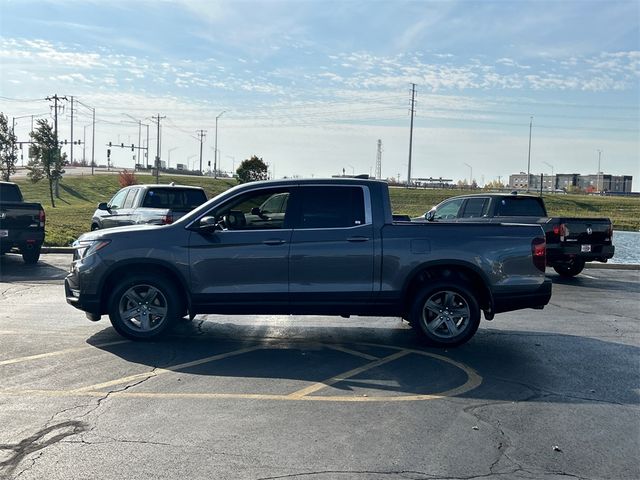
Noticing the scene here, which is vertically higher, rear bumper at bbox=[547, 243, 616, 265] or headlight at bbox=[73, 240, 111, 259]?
headlight at bbox=[73, 240, 111, 259]

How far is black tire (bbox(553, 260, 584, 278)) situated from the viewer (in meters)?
14.6

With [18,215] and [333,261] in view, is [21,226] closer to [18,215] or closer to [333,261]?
[18,215]

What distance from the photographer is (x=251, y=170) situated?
155 feet

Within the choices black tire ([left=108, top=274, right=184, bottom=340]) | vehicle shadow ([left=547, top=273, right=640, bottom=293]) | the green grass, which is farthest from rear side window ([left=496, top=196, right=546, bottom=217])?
the green grass

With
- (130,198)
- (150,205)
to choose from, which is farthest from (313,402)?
(130,198)

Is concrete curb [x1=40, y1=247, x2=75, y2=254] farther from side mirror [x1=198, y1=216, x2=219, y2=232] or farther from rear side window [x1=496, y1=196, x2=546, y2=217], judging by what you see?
rear side window [x1=496, y1=196, x2=546, y2=217]

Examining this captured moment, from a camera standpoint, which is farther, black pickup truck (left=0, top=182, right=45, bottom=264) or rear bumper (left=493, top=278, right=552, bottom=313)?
black pickup truck (left=0, top=182, right=45, bottom=264)

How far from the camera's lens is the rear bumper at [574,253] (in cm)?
1374

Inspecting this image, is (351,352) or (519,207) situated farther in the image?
(519,207)

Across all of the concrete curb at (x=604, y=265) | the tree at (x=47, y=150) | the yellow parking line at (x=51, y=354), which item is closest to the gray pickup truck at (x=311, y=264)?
the yellow parking line at (x=51, y=354)

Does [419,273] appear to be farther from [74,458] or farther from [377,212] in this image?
[74,458]

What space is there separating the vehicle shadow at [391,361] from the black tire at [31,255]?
763 centimetres

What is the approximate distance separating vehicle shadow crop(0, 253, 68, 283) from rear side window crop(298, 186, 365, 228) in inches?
291

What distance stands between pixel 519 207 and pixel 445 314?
8087 millimetres
